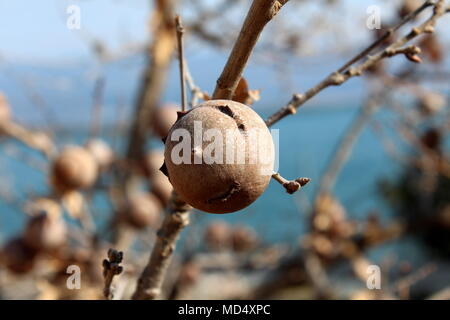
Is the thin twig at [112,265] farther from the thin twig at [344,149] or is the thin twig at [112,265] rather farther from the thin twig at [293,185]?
the thin twig at [344,149]

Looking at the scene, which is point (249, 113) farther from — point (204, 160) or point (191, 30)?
point (191, 30)

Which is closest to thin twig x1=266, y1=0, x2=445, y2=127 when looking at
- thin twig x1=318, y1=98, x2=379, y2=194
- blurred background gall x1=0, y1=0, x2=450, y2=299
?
blurred background gall x1=0, y1=0, x2=450, y2=299

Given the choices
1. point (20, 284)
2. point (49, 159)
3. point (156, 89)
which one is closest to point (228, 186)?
point (49, 159)

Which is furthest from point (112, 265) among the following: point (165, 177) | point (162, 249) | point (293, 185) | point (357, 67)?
point (165, 177)

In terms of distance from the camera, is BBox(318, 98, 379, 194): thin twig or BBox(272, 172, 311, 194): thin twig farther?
BBox(318, 98, 379, 194): thin twig

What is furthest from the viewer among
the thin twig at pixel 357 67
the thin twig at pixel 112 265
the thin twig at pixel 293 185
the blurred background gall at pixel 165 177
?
the blurred background gall at pixel 165 177

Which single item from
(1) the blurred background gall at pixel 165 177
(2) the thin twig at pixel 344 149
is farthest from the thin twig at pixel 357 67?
(2) the thin twig at pixel 344 149

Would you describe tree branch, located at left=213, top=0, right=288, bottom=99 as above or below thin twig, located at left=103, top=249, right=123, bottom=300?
above

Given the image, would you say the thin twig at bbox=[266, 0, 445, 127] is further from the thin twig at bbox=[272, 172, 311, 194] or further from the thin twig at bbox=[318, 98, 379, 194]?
the thin twig at bbox=[318, 98, 379, 194]

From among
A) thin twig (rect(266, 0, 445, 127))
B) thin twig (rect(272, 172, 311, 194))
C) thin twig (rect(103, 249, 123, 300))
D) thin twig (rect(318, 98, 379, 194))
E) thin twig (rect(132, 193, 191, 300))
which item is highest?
thin twig (rect(318, 98, 379, 194))

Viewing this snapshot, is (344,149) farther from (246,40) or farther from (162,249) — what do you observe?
(246,40)

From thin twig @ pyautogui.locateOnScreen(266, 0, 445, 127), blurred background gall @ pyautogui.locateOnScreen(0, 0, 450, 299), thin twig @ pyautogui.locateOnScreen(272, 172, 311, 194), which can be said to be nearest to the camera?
thin twig @ pyautogui.locateOnScreen(272, 172, 311, 194)

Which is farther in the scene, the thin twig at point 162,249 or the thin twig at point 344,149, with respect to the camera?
the thin twig at point 344,149
